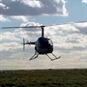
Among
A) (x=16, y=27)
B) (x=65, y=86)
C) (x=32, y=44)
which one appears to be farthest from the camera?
(x=32, y=44)

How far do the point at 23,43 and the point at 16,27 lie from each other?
18.5 m

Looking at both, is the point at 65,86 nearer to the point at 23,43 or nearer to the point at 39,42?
the point at 39,42

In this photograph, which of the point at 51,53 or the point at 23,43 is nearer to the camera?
the point at 51,53

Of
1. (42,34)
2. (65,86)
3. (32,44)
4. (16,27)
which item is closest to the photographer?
(65,86)

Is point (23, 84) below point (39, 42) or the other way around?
below

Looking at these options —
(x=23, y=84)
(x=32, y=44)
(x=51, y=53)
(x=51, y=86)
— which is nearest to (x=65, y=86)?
(x=51, y=86)

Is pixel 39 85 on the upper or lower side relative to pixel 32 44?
lower

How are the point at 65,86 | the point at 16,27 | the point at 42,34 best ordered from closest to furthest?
1. the point at 65,86
2. the point at 16,27
3. the point at 42,34

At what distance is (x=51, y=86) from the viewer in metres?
63.2

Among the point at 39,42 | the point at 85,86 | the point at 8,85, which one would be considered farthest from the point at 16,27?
the point at 85,86

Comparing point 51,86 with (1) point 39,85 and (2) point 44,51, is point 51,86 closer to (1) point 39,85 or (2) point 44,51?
(1) point 39,85

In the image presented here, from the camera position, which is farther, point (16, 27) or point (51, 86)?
point (16, 27)

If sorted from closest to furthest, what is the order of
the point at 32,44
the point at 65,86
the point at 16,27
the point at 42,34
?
the point at 65,86
the point at 16,27
the point at 42,34
the point at 32,44

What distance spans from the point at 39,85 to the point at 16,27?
14.8 meters
